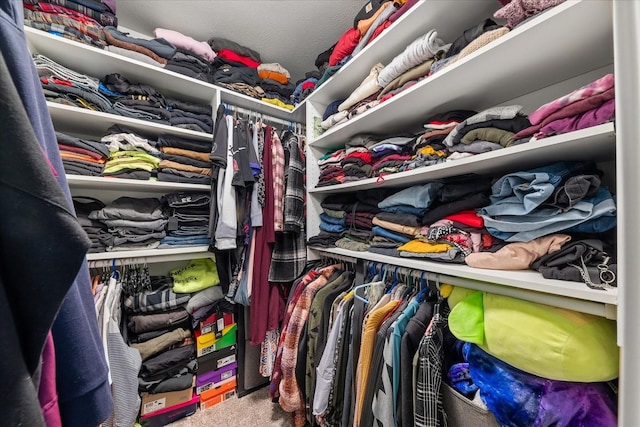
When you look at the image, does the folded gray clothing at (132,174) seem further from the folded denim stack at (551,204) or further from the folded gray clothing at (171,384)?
the folded denim stack at (551,204)

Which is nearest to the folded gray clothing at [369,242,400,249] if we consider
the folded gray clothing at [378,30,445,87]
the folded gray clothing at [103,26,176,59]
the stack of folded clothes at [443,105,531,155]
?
the stack of folded clothes at [443,105,531,155]

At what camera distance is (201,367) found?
131cm

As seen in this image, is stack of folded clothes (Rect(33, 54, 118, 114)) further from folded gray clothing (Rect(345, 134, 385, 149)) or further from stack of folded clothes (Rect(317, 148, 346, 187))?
folded gray clothing (Rect(345, 134, 385, 149))

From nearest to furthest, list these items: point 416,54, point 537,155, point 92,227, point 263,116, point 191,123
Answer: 1. point 537,155
2. point 416,54
3. point 92,227
4. point 191,123
5. point 263,116

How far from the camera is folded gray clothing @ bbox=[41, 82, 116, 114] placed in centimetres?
99

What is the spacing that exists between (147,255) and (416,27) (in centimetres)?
156

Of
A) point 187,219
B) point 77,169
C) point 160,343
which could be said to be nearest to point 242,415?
point 160,343

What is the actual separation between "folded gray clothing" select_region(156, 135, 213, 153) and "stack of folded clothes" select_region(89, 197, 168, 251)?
1.10 ft

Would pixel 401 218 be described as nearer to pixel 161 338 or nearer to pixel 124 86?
pixel 161 338

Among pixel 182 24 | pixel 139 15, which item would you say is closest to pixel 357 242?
pixel 182 24

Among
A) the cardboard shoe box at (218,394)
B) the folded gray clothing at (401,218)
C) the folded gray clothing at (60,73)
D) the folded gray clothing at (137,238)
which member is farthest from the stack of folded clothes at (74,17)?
the cardboard shoe box at (218,394)

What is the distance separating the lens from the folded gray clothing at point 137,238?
111cm

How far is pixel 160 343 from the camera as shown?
1176 mm

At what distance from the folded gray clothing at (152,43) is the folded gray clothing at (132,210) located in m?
0.78
